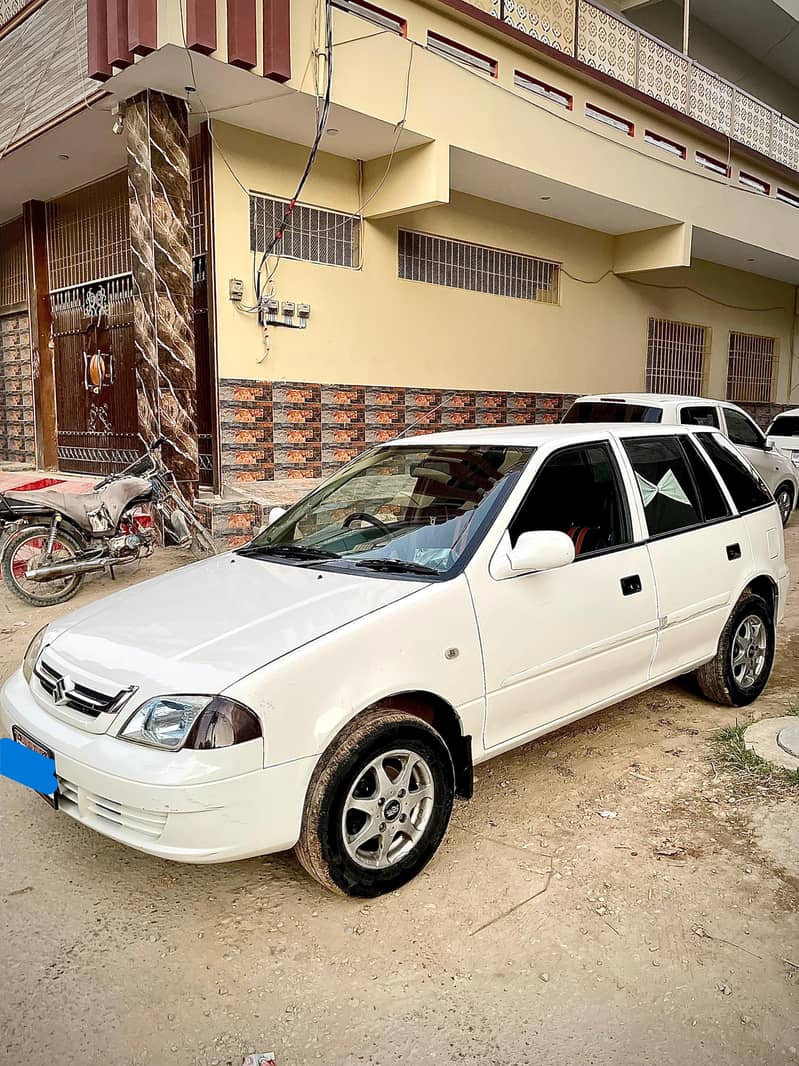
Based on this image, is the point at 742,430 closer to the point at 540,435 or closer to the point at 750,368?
the point at 540,435

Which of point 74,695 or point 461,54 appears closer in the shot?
point 74,695

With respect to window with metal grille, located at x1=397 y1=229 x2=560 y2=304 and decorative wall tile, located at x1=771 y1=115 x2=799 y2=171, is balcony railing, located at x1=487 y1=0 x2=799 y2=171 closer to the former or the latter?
decorative wall tile, located at x1=771 y1=115 x2=799 y2=171

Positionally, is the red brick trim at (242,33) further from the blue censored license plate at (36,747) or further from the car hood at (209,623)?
the blue censored license plate at (36,747)

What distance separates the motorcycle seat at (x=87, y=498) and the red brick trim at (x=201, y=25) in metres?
3.85

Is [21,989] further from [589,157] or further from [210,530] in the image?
[589,157]

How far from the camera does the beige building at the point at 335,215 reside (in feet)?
27.7

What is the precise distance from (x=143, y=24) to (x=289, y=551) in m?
5.88

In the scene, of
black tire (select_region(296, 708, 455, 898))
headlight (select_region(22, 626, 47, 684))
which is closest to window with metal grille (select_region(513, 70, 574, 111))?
headlight (select_region(22, 626, 47, 684))

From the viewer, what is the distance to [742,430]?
10727 mm

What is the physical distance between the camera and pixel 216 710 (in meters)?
2.61

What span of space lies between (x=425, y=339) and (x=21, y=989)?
9968mm

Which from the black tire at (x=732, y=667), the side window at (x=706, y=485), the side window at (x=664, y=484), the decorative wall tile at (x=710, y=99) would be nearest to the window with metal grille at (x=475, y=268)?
the decorative wall tile at (x=710, y=99)

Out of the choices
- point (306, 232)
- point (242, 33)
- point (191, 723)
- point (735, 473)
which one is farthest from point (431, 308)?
point (191, 723)

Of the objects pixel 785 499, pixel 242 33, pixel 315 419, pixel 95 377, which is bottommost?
pixel 785 499
